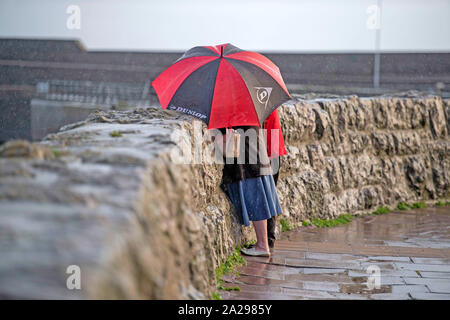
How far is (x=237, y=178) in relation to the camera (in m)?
4.21

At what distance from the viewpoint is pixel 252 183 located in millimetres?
4227

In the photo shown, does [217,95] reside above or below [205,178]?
above

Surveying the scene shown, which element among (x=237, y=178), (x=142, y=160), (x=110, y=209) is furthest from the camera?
(x=237, y=178)

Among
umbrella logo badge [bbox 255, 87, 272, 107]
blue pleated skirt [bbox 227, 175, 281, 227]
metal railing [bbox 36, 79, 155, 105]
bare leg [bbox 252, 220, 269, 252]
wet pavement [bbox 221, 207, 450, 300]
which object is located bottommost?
wet pavement [bbox 221, 207, 450, 300]

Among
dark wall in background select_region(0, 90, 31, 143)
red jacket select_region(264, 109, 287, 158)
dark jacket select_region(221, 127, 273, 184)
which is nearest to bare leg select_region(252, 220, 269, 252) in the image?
dark jacket select_region(221, 127, 273, 184)

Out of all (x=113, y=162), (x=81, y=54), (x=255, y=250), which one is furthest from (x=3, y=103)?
(x=113, y=162)

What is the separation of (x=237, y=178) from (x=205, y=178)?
481 mm

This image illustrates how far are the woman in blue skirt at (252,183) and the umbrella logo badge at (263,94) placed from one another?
0.26m

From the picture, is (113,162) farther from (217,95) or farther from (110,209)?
(217,95)

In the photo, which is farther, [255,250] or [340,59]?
[340,59]

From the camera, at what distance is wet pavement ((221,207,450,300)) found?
3.58 m

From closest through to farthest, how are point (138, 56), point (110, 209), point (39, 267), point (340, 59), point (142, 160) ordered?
point (39, 267) < point (110, 209) < point (142, 160) < point (340, 59) < point (138, 56)

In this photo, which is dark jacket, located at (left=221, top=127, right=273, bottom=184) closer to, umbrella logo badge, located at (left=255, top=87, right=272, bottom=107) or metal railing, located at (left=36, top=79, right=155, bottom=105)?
umbrella logo badge, located at (left=255, top=87, right=272, bottom=107)

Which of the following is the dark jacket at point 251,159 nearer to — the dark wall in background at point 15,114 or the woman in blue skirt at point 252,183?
the woman in blue skirt at point 252,183
